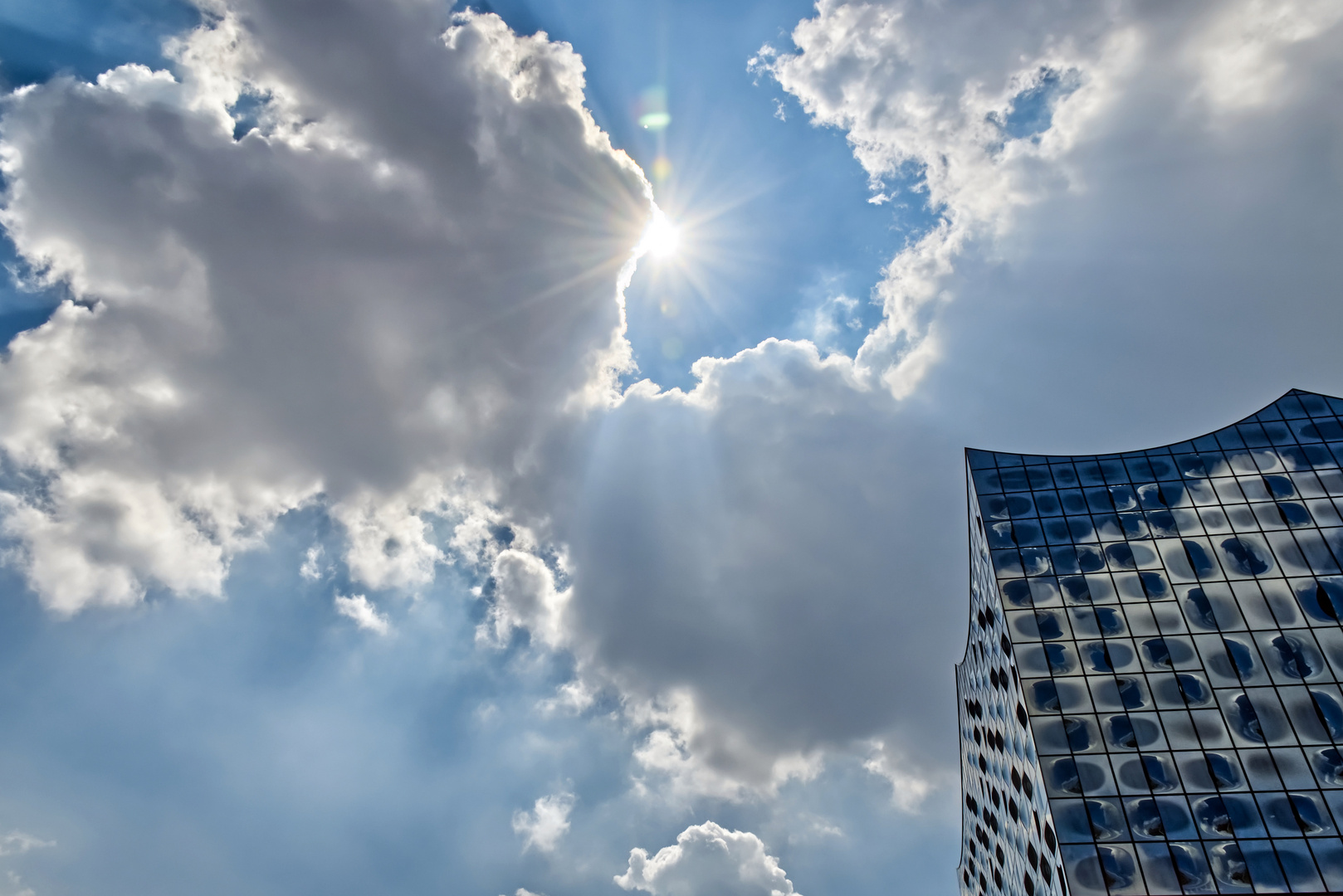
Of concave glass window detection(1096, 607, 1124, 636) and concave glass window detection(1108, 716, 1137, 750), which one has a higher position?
concave glass window detection(1096, 607, 1124, 636)

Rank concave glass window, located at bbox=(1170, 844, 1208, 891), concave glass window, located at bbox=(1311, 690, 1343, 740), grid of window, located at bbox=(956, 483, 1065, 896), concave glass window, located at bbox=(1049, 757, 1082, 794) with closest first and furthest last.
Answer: concave glass window, located at bbox=(1170, 844, 1208, 891), concave glass window, located at bbox=(1311, 690, 1343, 740), concave glass window, located at bbox=(1049, 757, 1082, 794), grid of window, located at bbox=(956, 483, 1065, 896)

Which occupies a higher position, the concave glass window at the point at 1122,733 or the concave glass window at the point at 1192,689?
the concave glass window at the point at 1192,689

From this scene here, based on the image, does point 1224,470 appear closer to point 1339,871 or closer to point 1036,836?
point 1339,871

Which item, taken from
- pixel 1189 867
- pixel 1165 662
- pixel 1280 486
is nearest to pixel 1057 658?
pixel 1165 662

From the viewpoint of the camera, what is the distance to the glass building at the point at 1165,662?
3006cm

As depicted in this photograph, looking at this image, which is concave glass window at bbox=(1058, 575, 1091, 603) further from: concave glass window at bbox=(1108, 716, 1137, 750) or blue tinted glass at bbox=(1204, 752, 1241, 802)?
blue tinted glass at bbox=(1204, 752, 1241, 802)

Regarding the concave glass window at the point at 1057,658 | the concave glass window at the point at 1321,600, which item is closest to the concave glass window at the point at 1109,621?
the concave glass window at the point at 1057,658

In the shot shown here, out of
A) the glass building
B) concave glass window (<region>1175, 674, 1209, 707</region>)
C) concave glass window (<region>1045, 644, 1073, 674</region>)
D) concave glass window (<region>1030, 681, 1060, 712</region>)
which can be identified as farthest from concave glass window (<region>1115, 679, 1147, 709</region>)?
concave glass window (<region>1030, 681, 1060, 712</region>)

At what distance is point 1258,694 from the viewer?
3291 centimetres

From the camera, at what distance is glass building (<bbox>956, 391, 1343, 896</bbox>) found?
30062 millimetres

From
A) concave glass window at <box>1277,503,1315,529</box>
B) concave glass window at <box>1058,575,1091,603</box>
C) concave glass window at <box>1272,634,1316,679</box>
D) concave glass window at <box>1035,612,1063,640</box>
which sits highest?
concave glass window at <box>1277,503,1315,529</box>

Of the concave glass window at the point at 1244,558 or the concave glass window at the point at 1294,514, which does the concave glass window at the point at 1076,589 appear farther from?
the concave glass window at the point at 1294,514

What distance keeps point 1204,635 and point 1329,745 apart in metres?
6.67

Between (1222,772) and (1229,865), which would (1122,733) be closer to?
(1222,772)
